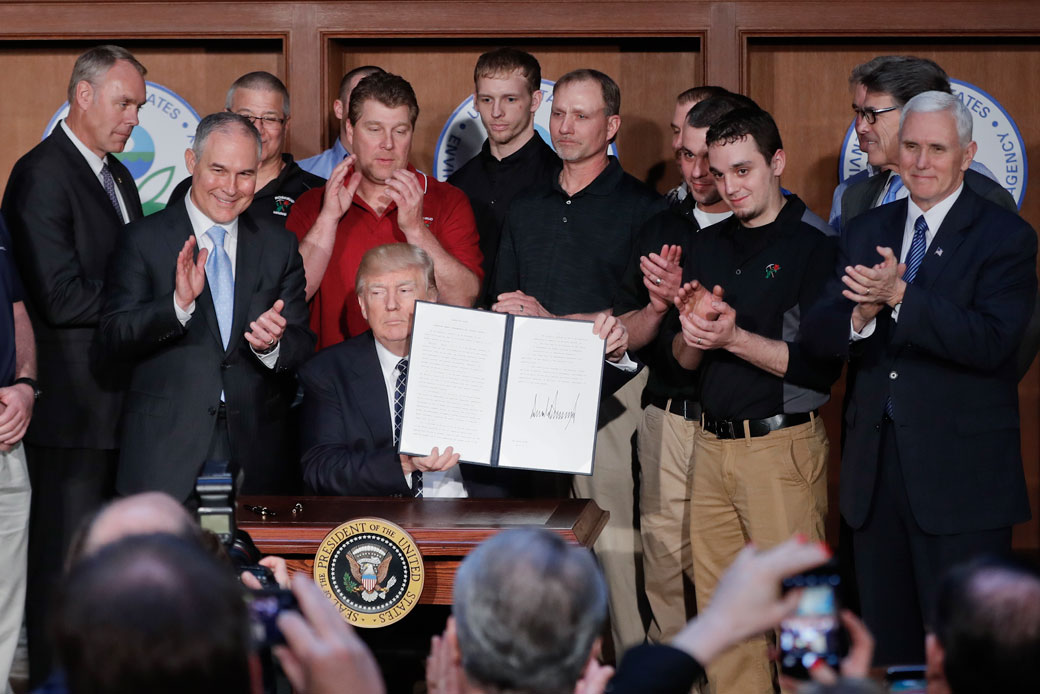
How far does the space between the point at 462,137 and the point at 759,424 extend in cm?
239

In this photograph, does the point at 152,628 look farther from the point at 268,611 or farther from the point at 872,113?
the point at 872,113

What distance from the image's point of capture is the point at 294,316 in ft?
12.6

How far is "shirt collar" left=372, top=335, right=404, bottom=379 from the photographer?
3.55 meters

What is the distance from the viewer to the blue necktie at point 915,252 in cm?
337

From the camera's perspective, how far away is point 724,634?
155cm

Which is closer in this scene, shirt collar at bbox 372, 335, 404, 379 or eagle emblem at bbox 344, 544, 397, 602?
eagle emblem at bbox 344, 544, 397, 602

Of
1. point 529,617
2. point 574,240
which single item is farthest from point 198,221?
point 529,617

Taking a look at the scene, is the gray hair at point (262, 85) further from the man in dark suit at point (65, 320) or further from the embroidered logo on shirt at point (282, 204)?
the man in dark suit at point (65, 320)

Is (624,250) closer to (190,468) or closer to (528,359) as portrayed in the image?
(528,359)

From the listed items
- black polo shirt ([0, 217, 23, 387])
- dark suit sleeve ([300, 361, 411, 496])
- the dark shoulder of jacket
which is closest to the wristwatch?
black polo shirt ([0, 217, 23, 387])

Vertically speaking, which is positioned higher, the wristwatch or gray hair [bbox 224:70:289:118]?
gray hair [bbox 224:70:289:118]

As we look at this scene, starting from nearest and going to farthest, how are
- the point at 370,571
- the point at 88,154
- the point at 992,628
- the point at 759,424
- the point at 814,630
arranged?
the point at 992,628 < the point at 814,630 < the point at 370,571 < the point at 759,424 < the point at 88,154

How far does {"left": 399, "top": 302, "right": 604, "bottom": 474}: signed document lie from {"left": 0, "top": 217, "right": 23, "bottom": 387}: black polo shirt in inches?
47.1

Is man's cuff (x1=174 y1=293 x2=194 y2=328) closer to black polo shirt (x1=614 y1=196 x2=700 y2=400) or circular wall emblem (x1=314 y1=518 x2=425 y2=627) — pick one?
circular wall emblem (x1=314 y1=518 x2=425 y2=627)
